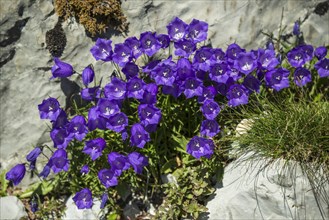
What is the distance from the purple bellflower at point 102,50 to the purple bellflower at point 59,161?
3.17ft

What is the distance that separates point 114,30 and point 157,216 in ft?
6.30

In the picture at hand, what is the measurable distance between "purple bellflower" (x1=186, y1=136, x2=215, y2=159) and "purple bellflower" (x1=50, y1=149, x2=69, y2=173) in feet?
3.88

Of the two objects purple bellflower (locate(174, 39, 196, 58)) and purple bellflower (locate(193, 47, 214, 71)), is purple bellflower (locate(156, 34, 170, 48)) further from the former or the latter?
purple bellflower (locate(193, 47, 214, 71))

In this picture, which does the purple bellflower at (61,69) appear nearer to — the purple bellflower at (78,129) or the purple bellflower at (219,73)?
the purple bellflower at (78,129)

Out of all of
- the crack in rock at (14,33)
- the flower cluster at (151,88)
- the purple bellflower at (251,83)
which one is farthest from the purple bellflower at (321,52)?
the crack in rock at (14,33)

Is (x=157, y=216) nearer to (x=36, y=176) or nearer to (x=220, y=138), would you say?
(x=220, y=138)

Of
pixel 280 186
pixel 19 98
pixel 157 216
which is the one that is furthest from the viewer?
pixel 19 98

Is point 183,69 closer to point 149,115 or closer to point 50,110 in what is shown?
point 149,115

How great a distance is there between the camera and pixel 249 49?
18.9ft

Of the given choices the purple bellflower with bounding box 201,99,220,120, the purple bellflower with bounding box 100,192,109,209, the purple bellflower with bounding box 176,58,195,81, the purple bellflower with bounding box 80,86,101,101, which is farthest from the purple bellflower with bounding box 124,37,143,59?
the purple bellflower with bounding box 100,192,109,209

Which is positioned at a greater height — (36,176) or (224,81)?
(224,81)

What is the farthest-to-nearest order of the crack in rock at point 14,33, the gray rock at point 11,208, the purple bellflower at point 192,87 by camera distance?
the gray rock at point 11,208 < the crack in rock at point 14,33 < the purple bellflower at point 192,87

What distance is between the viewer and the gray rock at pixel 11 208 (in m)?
5.61

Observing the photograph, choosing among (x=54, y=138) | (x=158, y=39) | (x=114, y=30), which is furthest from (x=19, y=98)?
(x=158, y=39)
